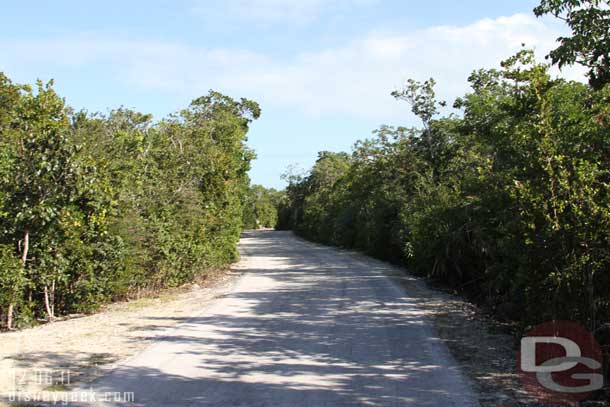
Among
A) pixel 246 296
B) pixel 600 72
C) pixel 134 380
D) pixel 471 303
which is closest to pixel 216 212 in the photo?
pixel 246 296

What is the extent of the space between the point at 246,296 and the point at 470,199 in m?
6.31

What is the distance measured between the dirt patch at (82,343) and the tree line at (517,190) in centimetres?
567

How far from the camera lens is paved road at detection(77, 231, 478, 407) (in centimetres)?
590

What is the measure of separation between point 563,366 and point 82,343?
6994 mm

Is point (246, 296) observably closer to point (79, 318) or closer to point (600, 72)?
point (79, 318)

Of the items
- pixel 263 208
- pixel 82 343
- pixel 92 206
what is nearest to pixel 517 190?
pixel 82 343

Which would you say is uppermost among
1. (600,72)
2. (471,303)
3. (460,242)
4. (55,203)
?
(600,72)

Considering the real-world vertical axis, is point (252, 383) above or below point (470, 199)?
below

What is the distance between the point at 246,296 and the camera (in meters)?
13.8

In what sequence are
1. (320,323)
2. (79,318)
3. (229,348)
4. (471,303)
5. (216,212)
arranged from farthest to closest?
(216,212)
(471,303)
(79,318)
(320,323)
(229,348)

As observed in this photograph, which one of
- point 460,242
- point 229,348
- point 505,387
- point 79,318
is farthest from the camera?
point 460,242

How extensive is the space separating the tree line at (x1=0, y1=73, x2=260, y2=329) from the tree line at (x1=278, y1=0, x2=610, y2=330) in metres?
7.58

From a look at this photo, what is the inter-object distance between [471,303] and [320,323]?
196 inches

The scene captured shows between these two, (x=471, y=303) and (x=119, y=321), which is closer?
(x=119, y=321)
